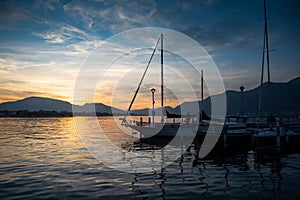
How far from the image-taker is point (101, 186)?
40.1ft

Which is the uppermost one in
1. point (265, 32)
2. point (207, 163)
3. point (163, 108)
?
point (265, 32)

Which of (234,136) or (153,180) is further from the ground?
(234,136)

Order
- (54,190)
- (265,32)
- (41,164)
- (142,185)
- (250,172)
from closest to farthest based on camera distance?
(54,190) → (142,185) → (250,172) → (41,164) → (265,32)

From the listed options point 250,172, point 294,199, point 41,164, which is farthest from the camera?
point 41,164

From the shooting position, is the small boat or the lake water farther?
the small boat

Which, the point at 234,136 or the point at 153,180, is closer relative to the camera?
the point at 153,180

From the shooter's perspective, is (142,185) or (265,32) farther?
(265,32)

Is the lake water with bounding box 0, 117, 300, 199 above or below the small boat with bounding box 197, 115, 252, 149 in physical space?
below

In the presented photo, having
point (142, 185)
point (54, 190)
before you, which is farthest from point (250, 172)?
point (54, 190)

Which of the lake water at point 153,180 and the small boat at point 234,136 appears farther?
the small boat at point 234,136

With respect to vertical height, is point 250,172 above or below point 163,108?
below

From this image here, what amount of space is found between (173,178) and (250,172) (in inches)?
210

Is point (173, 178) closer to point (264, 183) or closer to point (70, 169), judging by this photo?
point (264, 183)

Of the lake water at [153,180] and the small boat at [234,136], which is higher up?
the small boat at [234,136]
